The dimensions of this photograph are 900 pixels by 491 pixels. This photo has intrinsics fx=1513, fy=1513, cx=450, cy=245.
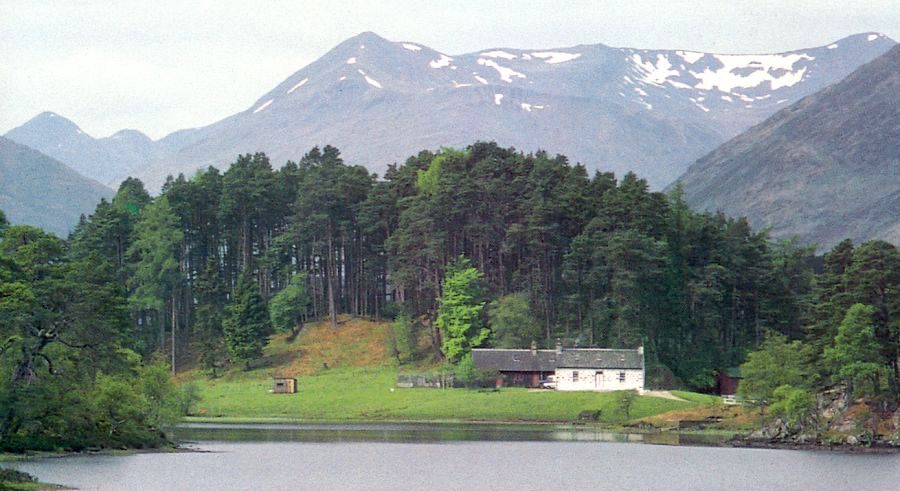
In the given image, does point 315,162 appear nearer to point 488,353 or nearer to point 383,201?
point 383,201

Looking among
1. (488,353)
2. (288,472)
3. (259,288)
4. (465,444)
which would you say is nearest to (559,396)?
(488,353)

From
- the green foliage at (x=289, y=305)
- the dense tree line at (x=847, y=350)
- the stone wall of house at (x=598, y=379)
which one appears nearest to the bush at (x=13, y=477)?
the dense tree line at (x=847, y=350)

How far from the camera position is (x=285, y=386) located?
13975cm

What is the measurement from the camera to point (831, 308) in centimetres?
10756

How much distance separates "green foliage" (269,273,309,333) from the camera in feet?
533

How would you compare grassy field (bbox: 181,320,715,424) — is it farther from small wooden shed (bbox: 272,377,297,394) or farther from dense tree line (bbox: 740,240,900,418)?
dense tree line (bbox: 740,240,900,418)

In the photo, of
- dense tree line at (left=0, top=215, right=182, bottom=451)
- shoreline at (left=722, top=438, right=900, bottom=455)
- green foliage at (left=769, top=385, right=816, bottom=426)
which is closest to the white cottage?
green foliage at (left=769, top=385, right=816, bottom=426)

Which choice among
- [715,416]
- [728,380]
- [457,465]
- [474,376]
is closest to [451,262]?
[474,376]

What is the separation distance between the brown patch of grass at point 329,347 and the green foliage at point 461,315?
25.6 ft

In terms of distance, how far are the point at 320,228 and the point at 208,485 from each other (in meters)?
103

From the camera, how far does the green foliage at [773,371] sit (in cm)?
10712

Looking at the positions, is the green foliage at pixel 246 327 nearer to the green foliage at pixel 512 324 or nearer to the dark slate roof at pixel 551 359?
the green foliage at pixel 512 324

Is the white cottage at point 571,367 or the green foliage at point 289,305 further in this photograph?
the green foliage at point 289,305

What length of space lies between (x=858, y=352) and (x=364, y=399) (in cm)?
5049
